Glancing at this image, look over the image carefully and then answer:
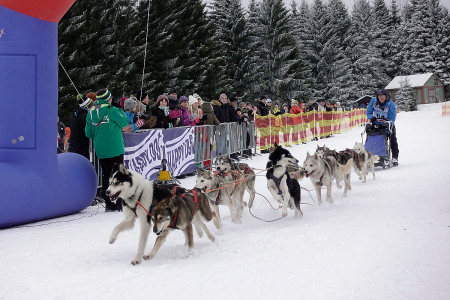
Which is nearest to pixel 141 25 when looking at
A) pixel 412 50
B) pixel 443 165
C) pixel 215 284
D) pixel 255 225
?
pixel 443 165

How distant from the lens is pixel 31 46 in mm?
6426

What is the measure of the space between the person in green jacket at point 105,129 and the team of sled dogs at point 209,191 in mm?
1621

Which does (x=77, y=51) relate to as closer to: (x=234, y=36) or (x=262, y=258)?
(x=234, y=36)

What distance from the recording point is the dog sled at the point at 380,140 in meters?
10.7

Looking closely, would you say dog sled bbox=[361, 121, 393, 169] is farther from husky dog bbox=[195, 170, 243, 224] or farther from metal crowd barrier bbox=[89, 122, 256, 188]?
husky dog bbox=[195, 170, 243, 224]

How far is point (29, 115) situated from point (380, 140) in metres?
7.69

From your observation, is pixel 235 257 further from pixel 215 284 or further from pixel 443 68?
pixel 443 68

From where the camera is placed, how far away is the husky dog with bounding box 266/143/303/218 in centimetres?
645

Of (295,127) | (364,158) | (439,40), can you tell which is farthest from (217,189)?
(439,40)

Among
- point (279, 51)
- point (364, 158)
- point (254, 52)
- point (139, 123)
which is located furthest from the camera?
point (279, 51)

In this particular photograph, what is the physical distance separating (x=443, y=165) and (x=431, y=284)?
26.1 feet

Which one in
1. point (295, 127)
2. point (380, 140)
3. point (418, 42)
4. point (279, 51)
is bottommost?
point (380, 140)

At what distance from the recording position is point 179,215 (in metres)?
4.66

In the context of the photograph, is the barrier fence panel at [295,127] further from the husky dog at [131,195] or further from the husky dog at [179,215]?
the husky dog at [131,195]
